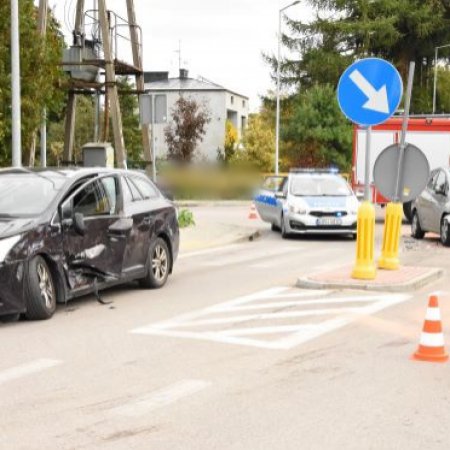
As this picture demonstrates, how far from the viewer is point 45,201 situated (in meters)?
9.16

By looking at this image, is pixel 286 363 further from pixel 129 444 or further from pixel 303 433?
pixel 129 444

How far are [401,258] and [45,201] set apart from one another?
7.55m

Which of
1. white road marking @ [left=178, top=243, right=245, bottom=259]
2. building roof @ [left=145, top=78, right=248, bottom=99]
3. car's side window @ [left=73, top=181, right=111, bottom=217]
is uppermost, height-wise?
building roof @ [left=145, top=78, right=248, bottom=99]

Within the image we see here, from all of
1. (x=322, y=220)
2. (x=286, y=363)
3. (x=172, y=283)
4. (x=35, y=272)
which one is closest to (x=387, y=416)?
(x=286, y=363)

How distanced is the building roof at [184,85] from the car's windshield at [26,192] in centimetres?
7720

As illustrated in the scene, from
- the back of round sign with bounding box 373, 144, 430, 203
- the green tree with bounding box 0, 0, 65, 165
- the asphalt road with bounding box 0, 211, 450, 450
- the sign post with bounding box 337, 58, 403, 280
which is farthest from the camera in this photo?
the green tree with bounding box 0, 0, 65, 165

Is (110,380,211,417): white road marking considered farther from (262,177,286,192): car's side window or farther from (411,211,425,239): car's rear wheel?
(262,177,286,192): car's side window

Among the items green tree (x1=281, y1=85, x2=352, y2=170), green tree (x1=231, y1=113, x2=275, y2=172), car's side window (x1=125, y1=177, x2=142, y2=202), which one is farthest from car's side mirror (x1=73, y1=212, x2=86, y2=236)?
green tree (x1=231, y1=113, x2=275, y2=172)

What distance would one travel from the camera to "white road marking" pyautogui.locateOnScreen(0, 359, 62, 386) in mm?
6293

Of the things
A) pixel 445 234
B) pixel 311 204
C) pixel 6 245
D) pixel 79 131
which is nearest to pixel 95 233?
pixel 6 245

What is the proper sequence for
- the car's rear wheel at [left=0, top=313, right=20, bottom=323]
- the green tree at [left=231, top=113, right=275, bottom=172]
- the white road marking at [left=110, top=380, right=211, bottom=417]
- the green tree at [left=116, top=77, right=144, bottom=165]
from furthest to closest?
the green tree at [left=231, top=113, right=275, bottom=172]
the green tree at [left=116, top=77, right=144, bottom=165]
the car's rear wheel at [left=0, top=313, right=20, bottom=323]
the white road marking at [left=110, top=380, right=211, bottom=417]

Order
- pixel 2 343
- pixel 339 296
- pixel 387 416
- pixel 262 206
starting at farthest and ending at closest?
pixel 262 206 < pixel 339 296 < pixel 2 343 < pixel 387 416

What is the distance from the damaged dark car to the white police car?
307 inches

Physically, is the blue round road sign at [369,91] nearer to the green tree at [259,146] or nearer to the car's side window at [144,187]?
the car's side window at [144,187]
